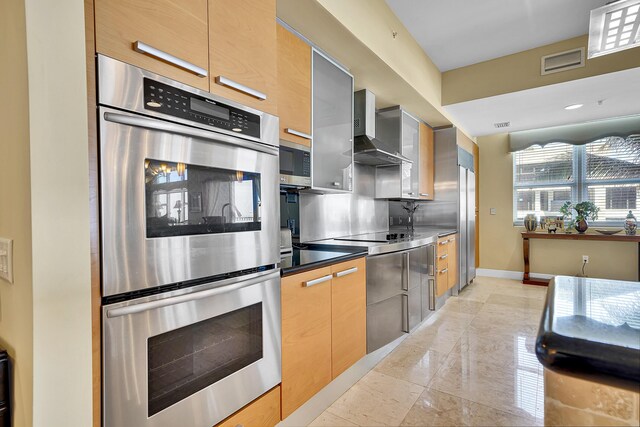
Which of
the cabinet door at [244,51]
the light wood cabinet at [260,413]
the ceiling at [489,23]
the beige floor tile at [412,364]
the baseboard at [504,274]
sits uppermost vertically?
the ceiling at [489,23]

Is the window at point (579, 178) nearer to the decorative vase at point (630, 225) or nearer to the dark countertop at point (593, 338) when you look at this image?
the decorative vase at point (630, 225)

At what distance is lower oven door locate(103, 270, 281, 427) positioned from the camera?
943mm

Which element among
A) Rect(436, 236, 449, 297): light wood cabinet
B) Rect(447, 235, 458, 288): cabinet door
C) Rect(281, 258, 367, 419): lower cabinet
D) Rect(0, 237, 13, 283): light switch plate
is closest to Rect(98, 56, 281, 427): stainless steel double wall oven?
Rect(281, 258, 367, 419): lower cabinet

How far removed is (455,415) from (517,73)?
3.32m

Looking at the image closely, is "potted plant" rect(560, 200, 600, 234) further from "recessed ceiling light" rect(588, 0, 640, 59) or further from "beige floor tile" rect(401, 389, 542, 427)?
"beige floor tile" rect(401, 389, 542, 427)

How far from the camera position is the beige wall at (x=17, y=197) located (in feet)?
2.54

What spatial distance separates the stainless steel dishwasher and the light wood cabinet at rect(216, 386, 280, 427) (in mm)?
911

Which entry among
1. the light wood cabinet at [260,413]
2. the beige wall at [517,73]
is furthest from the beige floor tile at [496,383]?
the beige wall at [517,73]

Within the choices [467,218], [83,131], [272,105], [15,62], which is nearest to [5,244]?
[83,131]

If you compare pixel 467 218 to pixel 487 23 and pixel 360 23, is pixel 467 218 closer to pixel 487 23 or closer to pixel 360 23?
pixel 487 23

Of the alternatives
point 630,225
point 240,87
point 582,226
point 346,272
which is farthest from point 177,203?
point 630,225

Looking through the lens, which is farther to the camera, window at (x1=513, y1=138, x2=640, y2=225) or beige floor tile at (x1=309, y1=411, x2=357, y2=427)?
window at (x1=513, y1=138, x2=640, y2=225)

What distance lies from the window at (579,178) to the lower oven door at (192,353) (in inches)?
205

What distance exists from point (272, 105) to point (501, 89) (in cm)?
303
